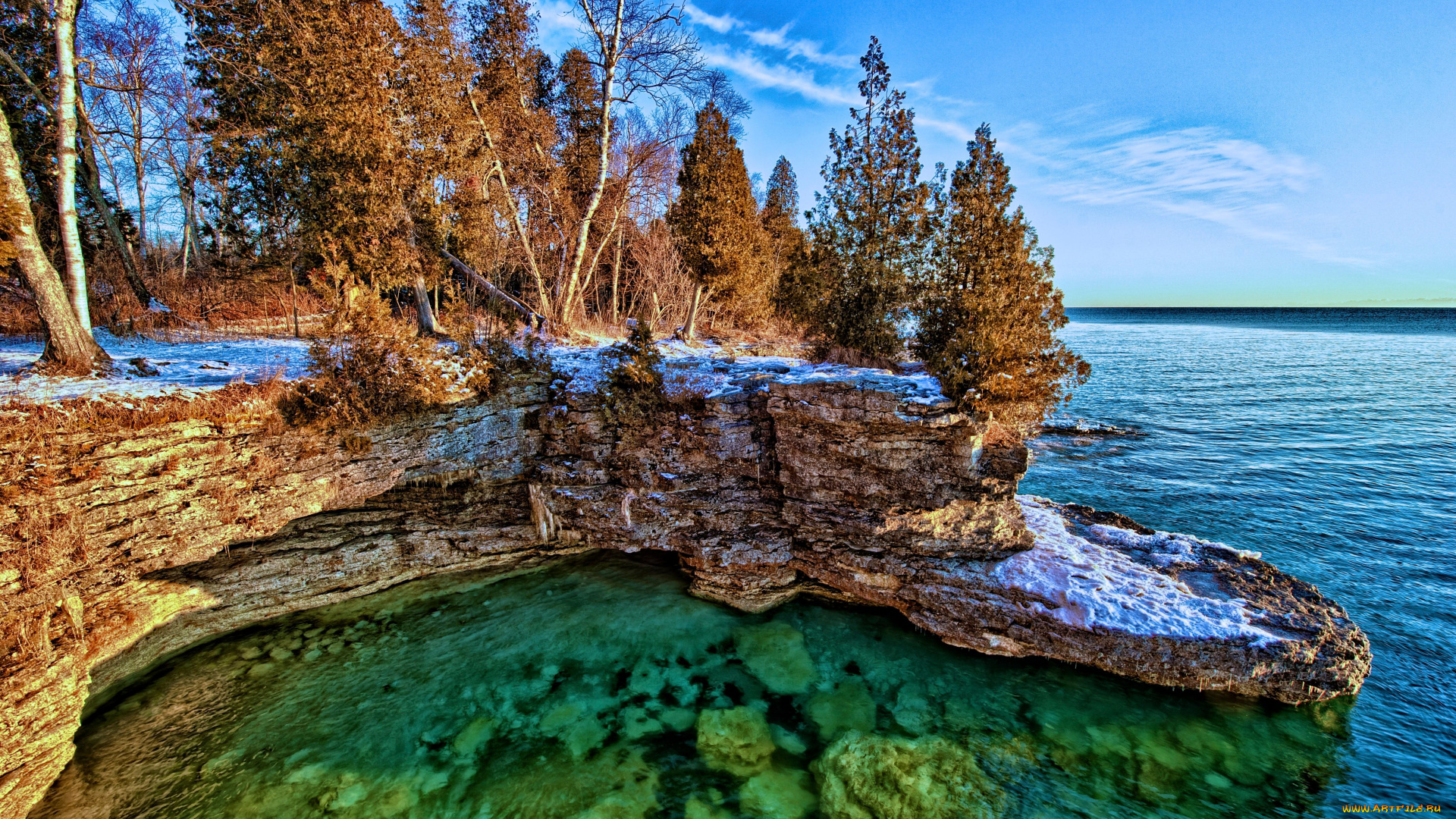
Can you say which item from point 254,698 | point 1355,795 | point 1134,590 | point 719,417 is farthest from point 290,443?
point 1355,795

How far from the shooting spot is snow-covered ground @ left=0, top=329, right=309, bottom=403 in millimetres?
7359

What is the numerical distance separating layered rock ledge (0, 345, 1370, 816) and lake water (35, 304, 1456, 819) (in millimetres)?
513

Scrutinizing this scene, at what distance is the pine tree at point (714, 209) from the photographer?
49.9 feet

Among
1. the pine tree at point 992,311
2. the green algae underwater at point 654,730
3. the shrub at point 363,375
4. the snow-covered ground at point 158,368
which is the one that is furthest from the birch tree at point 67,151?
the pine tree at point 992,311

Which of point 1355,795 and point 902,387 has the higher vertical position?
point 902,387

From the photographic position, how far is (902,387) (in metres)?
8.67

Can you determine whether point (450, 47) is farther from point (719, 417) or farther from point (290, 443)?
point (719, 417)

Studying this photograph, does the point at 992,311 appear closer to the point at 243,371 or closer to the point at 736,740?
the point at 736,740

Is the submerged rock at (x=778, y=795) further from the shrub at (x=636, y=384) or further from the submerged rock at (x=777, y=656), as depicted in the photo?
the shrub at (x=636, y=384)

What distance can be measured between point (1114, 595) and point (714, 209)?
43.4 ft

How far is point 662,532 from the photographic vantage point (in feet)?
32.5

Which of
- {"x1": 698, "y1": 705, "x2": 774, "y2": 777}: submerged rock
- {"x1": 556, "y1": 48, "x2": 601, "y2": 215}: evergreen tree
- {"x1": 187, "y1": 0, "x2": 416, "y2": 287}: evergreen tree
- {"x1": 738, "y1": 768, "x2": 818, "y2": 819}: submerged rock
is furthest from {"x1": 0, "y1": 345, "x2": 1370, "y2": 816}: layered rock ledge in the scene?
{"x1": 556, "y1": 48, "x2": 601, "y2": 215}: evergreen tree

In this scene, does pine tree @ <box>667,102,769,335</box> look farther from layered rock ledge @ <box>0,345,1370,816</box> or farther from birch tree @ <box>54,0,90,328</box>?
birch tree @ <box>54,0,90,328</box>

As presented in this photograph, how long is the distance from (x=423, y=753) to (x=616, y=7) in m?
17.3
